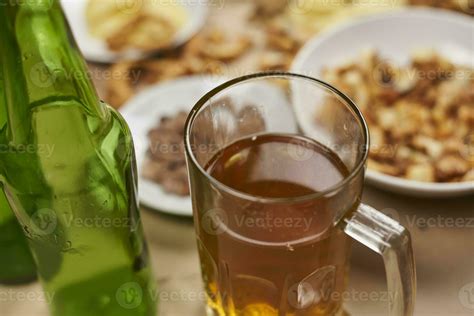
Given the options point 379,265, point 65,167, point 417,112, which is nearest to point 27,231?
point 65,167

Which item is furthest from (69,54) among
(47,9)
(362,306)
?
(362,306)

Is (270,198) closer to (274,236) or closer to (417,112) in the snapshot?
(274,236)

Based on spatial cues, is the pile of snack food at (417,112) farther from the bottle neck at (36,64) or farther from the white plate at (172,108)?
the bottle neck at (36,64)

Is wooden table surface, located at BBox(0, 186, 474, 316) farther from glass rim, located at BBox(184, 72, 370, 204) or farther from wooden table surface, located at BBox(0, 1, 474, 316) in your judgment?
glass rim, located at BBox(184, 72, 370, 204)

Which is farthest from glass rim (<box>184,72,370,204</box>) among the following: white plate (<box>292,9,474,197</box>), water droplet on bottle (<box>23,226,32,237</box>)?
white plate (<box>292,9,474,197</box>)

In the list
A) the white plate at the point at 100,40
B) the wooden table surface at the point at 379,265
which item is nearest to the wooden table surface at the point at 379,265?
the wooden table surface at the point at 379,265

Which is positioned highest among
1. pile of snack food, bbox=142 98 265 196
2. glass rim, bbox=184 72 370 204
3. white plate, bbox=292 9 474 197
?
glass rim, bbox=184 72 370 204
